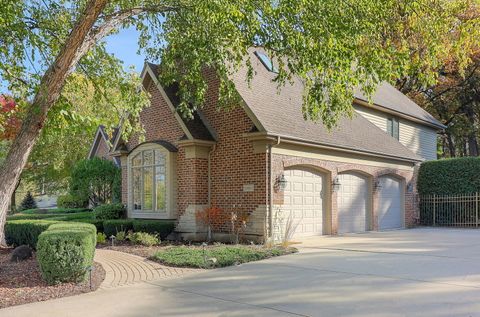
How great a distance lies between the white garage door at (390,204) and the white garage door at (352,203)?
3.32 ft

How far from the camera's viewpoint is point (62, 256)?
8.17 metres

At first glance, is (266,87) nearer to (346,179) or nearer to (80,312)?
(346,179)

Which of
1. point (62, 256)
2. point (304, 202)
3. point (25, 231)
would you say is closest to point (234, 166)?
point (304, 202)

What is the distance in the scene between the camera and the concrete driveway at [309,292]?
21.2ft

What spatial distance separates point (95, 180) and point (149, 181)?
10034mm

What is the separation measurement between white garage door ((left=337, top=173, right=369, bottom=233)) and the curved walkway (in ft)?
26.7

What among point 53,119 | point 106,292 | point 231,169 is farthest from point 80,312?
point 231,169

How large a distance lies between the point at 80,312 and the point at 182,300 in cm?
150

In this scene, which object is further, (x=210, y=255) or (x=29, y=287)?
(x=210, y=255)

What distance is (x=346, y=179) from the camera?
671 inches

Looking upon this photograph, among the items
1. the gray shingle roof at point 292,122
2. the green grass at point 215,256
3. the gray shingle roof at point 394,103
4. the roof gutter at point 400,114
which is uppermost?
the gray shingle roof at point 394,103

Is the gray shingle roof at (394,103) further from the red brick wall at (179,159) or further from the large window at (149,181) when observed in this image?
the large window at (149,181)

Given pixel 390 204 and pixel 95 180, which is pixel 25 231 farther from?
pixel 390 204

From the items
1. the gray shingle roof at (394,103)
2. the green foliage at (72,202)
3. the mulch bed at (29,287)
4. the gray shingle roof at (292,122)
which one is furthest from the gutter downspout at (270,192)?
the green foliage at (72,202)
